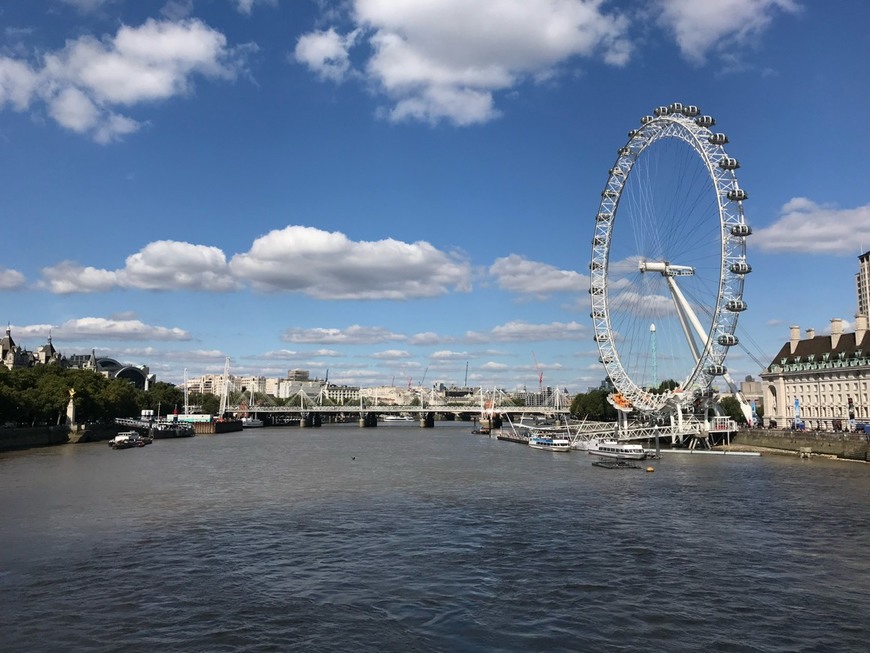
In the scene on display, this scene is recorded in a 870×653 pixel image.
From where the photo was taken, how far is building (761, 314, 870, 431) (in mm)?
80625

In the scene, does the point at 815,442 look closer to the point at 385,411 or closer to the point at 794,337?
the point at 794,337

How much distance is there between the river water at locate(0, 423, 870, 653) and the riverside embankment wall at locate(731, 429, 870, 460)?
693 inches

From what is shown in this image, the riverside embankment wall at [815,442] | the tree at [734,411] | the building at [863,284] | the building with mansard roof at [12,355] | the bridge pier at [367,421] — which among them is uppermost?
the building at [863,284]

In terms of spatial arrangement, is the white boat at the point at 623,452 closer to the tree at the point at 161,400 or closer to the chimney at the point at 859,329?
the chimney at the point at 859,329

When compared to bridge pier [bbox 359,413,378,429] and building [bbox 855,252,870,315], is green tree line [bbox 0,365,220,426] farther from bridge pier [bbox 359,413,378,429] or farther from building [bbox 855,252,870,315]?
building [bbox 855,252,870,315]

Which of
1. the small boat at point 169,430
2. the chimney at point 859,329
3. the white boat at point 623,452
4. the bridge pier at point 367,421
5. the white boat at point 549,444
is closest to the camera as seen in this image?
the white boat at point 623,452

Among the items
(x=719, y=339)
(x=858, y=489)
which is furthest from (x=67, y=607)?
(x=719, y=339)

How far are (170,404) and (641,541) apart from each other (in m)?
152

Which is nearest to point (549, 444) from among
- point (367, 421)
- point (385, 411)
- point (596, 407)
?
point (596, 407)

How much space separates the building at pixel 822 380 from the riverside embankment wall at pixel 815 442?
917 centimetres

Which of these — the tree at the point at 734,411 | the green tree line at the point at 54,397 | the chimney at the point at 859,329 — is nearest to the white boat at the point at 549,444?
the chimney at the point at 859,329

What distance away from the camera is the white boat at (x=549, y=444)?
86625 mm

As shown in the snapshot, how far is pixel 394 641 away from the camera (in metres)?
16.0

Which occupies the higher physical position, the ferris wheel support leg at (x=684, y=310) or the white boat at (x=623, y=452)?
the ferris wheel support leg at (x=684, y=310)
